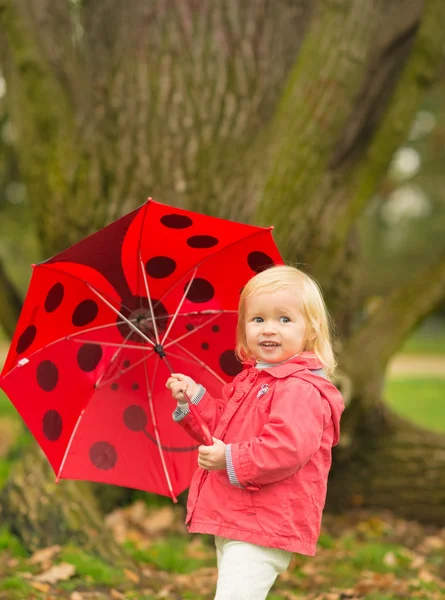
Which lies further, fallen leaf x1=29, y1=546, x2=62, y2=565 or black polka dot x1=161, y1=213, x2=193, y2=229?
fallen leaf x1=29, y1=546, x2=62, y2=565

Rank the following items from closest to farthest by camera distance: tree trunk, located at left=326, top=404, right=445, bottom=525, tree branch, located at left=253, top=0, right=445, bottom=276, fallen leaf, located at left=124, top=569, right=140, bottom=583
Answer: fallen leaf, located at left=124, top=569, right=140, bottom=583
tree branch, located at left=253, top=0, right=445, bottom=276
tree trunk, located at left=326, top=404, right=445, bottom=525

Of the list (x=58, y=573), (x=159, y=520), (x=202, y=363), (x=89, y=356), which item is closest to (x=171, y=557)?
(x=159, y=520)

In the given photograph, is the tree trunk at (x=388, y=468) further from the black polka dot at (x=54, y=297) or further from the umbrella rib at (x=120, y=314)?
the black polka dot at (x=54, y=297)

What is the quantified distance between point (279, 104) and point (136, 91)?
2.79 ft

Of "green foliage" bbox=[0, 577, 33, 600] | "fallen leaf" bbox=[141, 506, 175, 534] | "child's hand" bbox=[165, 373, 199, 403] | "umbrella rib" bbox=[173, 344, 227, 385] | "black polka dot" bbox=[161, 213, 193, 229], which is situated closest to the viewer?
"child's hand" bbox=[165, 373, 199, 403]

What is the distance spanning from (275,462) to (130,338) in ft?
3.26

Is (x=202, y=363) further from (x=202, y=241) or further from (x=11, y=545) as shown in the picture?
(x=11, y=545)

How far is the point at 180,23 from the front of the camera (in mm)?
4426

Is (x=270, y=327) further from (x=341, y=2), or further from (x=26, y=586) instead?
(x=341, y=2)

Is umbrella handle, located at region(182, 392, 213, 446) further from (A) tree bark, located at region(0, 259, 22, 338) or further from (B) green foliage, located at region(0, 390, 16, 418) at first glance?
(B) green foliage, located at region(0, 390, 16, 418)

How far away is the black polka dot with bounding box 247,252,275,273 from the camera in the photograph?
9.75ft

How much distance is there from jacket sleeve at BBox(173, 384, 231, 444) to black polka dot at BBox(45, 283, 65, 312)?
624 millimetres

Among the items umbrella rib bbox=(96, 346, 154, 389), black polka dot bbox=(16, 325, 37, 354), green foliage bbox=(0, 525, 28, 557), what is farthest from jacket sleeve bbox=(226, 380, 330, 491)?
green foliage bbox=(0, 525, 28, 557)

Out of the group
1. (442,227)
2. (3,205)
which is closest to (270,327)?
(3,205)
